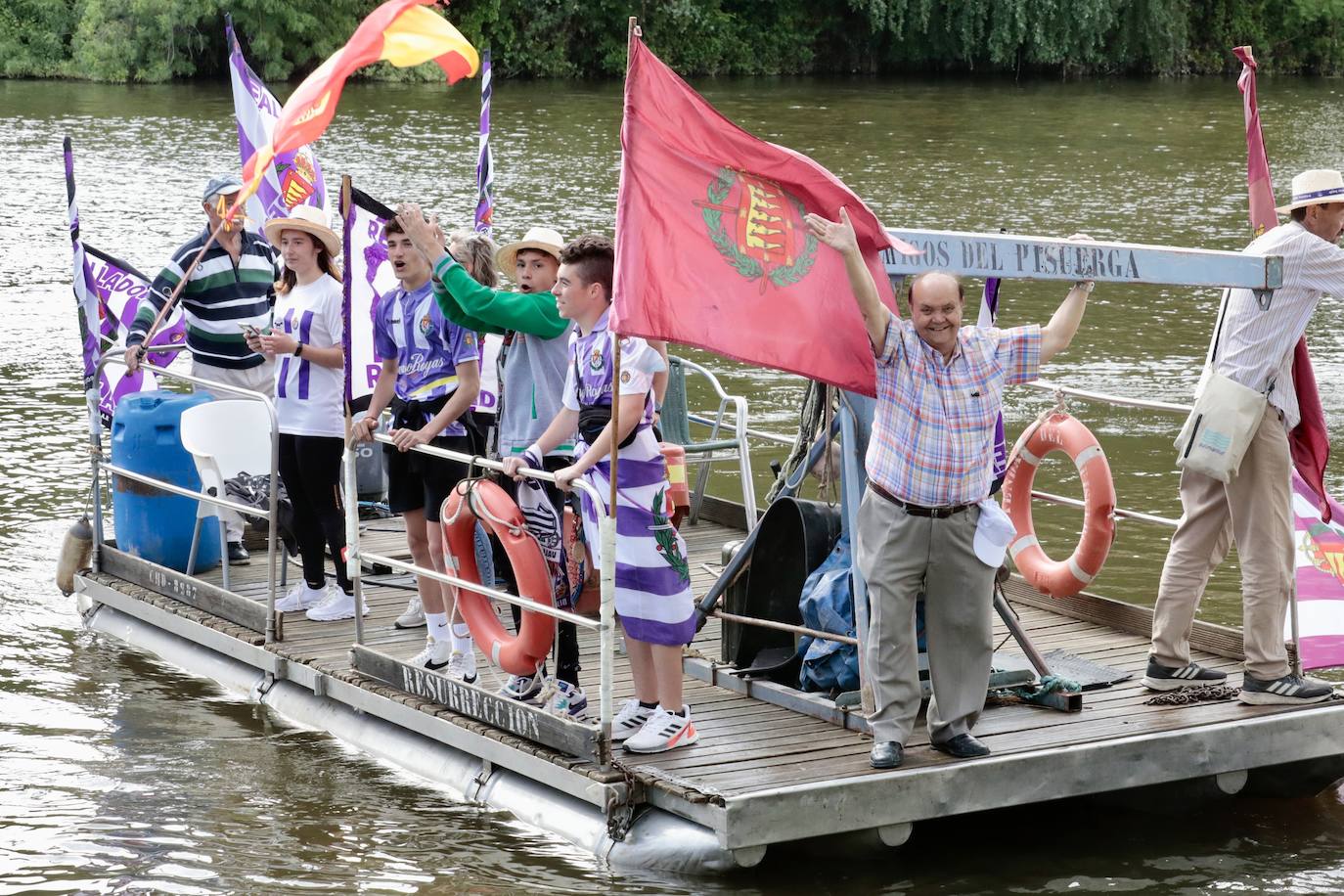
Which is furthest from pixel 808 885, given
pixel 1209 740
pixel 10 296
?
pixel 10 296

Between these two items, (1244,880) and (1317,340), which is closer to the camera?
Result: (1244,880)

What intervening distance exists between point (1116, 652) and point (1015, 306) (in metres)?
11.9

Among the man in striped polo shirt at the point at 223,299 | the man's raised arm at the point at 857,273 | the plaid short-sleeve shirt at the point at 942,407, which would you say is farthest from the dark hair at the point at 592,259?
the man in striped polo shirt at the point at 223,299

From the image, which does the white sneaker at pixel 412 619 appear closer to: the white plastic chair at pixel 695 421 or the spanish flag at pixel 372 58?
the white plastic chair at pixel 695 421

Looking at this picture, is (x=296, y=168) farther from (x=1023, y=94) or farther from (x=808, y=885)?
(x=1023, y=94)

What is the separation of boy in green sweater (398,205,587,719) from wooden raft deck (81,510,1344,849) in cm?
35

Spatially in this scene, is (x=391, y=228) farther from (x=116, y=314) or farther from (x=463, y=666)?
(x=116, y=314)

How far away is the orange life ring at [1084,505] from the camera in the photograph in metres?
7.89

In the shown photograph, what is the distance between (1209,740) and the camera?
6742 mm

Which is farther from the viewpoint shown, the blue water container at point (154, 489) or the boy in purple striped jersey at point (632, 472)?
the blue water container at point (154, 489)

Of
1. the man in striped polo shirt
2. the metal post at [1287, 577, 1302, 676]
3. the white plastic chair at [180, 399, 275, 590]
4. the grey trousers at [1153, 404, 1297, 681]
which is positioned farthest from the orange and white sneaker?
the man in striped polo shirt

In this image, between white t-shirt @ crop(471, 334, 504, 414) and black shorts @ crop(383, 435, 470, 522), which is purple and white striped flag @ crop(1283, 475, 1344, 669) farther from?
white t-shirt @ crop(471, 334, 504, 414)

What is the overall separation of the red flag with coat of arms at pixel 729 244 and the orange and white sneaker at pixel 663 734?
1.36 meters

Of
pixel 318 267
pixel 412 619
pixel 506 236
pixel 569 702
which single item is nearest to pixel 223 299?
pixel 318 267
